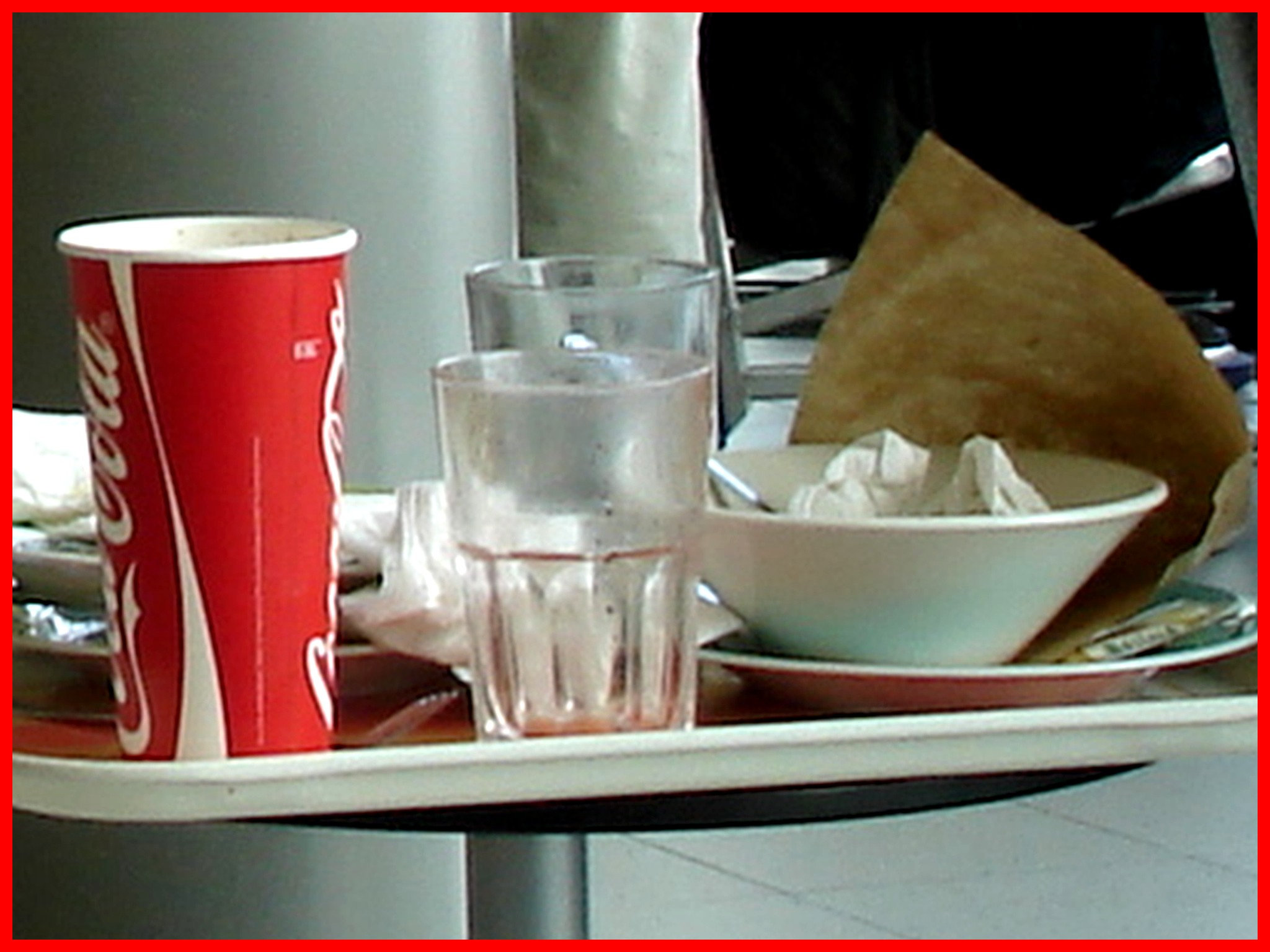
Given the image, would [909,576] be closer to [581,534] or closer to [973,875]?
[581,534]

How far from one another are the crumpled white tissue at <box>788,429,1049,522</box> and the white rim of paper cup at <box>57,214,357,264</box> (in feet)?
0.59

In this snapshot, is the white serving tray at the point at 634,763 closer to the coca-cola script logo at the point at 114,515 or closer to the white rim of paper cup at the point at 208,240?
the coca-cola script logo at the point at 114,515

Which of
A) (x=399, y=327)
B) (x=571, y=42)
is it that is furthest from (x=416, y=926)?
(x=571, y=42)

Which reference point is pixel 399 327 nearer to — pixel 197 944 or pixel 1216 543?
pixel 197 944

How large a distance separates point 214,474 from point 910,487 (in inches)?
9.9

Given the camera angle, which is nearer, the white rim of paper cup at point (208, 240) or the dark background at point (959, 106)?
the white rim of paper cup at point (208, 240)

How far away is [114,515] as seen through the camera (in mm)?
602

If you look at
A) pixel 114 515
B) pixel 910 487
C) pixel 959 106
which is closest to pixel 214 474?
pixel 114 515

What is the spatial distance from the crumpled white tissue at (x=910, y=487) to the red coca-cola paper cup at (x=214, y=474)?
173 millimetres

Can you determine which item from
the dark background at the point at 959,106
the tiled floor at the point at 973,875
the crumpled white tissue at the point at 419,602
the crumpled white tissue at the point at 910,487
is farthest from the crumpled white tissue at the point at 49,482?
the dark background at the point at 959,106

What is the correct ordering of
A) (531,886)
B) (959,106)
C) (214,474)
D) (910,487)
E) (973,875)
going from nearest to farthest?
(214,474), (910,487), (531,886), (973,875), (959,106)

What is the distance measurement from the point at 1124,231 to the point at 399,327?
7.03 ft

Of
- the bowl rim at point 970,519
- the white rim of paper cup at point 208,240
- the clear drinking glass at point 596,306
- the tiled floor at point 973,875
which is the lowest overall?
the tiled floor at point 973,875

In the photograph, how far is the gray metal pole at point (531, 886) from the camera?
3.35 feet
